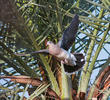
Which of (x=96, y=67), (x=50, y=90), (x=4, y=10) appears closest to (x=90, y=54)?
(x=96, y=67)

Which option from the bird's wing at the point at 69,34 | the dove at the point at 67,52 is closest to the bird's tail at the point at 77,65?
the dove at the point at 67,52

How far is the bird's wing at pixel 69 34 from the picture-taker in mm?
1338

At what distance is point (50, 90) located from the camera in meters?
1.58

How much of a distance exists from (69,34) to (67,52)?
108mm

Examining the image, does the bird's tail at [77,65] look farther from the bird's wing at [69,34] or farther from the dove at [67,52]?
the bird's wing at [69,34]

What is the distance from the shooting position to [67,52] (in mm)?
1362

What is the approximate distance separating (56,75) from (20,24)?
520 mm

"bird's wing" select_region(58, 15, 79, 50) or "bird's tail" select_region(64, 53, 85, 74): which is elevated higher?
"bird's wing" select_region(58, 15, 79, 50)

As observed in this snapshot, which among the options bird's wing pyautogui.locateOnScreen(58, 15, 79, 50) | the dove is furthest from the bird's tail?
bird's wing pyautogui.locateOnScreen(58, 15, 79, 50)

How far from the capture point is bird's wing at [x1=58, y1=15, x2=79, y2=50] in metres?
1.34

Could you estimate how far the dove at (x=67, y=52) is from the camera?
133cm

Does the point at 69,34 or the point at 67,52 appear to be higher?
the point at 69,34

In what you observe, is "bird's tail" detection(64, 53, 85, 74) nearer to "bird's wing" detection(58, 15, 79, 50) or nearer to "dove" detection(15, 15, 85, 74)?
"dove" detection(15, 15, 85, 74)

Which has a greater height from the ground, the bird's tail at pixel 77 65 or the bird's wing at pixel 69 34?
the bird's wing at pixel 69 34
